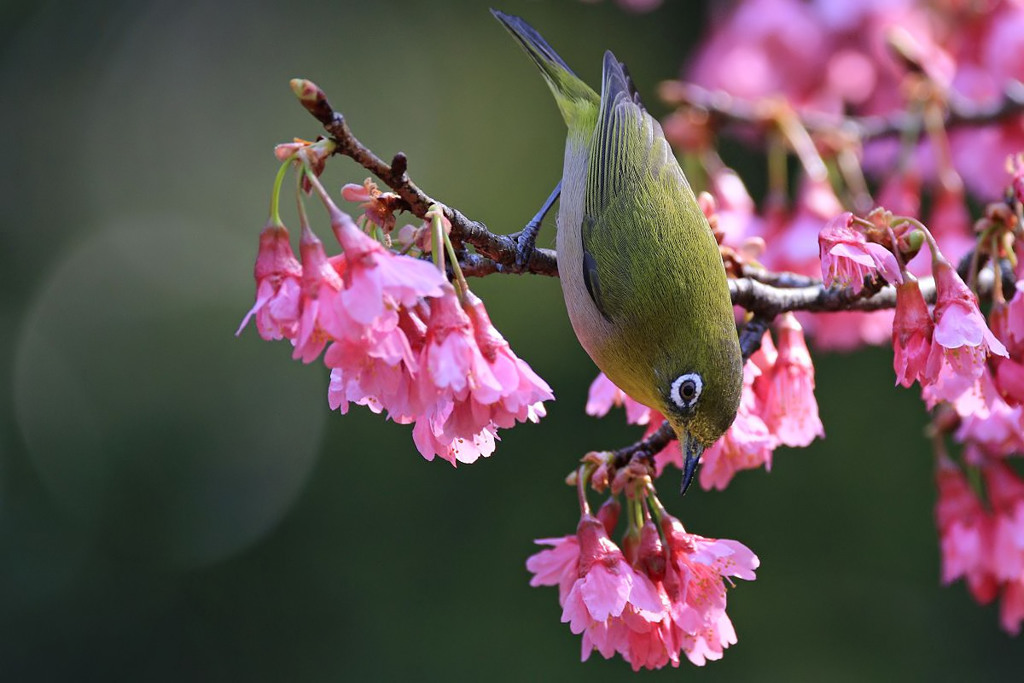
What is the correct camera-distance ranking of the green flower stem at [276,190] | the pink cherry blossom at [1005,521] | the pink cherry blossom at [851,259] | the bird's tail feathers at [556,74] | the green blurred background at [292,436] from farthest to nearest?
1. the green blurred background at [292,436]
2. the bird's tail feathers at [556,74]
3. the pink cherry blossom at [1005,521]
4. the pink cherry blossom at [851,259]
5. the green flower stem at [276,190]

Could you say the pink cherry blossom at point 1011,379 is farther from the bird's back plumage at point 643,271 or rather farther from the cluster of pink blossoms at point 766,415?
the bird's back plumage at point 643,271

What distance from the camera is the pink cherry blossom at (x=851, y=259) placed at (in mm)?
1456

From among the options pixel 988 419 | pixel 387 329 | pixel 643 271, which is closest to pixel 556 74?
pixel 643 271

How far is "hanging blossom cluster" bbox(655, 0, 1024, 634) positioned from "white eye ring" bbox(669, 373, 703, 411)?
0.09 meters

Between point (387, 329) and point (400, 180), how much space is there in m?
0.20

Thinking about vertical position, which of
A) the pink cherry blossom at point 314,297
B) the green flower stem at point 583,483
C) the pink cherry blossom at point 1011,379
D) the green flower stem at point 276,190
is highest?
the green flower stem at point 276,190

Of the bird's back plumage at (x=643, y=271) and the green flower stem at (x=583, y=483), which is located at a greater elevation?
the bird's back plumage at (x=643, y=271)

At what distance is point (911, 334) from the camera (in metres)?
1.47

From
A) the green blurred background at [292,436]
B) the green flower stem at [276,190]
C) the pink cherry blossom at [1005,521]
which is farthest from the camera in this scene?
the green blurred background at [292,436]

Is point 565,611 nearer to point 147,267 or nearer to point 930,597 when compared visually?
point 930,597

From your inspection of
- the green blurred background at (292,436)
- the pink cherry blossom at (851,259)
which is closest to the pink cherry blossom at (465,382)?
the pink cherry blossom at (851,259)

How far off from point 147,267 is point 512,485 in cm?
407

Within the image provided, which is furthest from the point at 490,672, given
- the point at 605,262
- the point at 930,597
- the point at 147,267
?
the point at 147,267

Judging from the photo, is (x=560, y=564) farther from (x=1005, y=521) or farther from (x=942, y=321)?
(x=1005, y=521)
